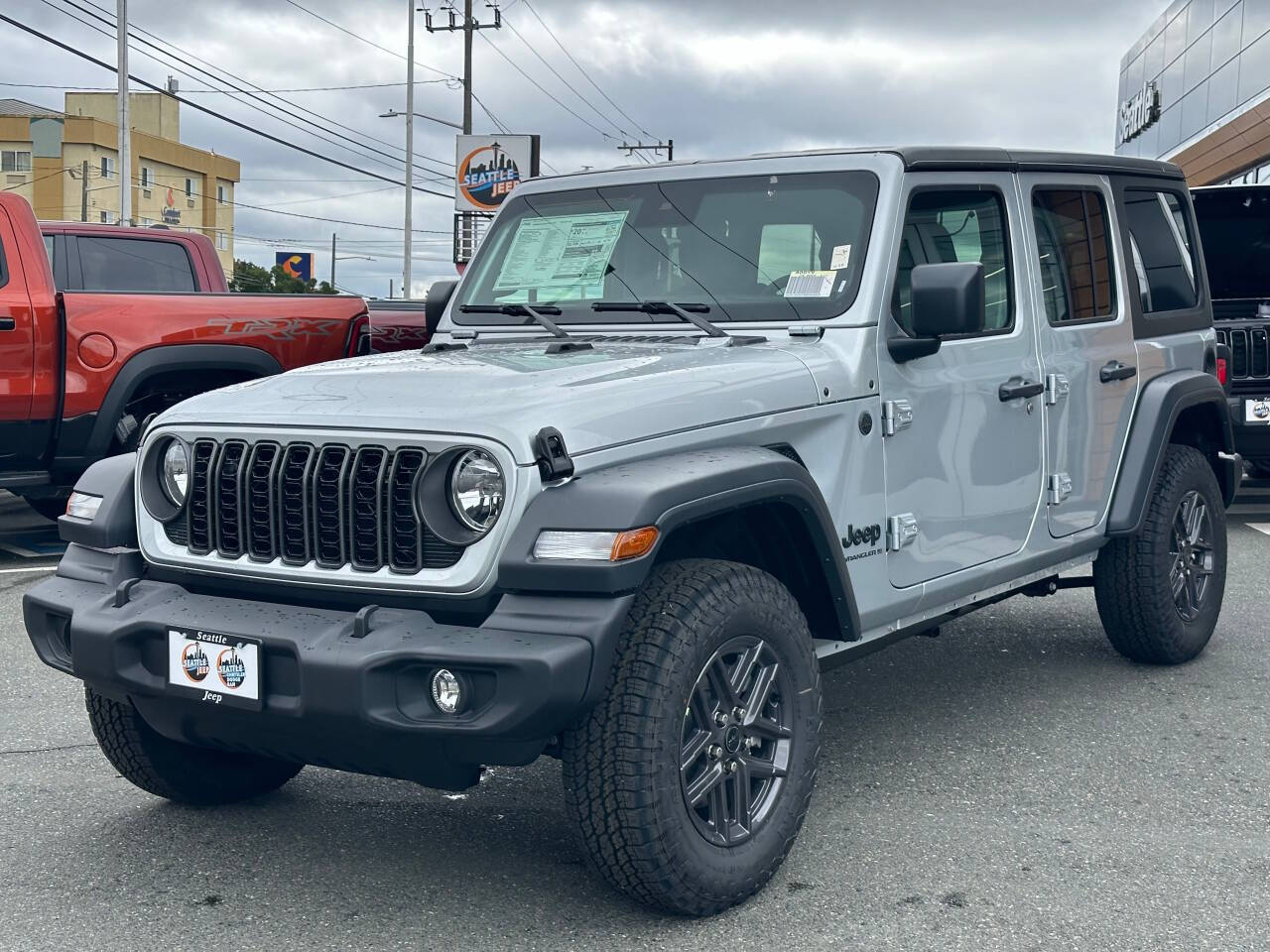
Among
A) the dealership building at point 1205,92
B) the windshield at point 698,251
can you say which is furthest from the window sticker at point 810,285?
the dealership building at point 1205,92

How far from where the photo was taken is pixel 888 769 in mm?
4707

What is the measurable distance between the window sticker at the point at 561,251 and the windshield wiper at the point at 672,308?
0.16m

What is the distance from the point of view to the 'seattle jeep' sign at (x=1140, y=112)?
37.8 metres

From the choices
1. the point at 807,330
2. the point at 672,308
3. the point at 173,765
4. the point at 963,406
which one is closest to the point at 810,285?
the point at 807,330

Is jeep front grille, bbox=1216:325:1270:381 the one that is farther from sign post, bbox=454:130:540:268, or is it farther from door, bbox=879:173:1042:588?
sign post, bbox=454:130:540:268

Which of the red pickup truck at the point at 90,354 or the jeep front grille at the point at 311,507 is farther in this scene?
the red pickup truck at the point at 90,354

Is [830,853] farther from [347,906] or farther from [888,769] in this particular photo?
[347,906]

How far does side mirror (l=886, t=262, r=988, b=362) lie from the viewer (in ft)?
13.1

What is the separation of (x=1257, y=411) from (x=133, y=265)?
745cm

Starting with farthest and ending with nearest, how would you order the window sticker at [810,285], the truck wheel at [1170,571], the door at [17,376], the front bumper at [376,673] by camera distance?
the door at [17,376]
the truck wheel at [1170,571]
the window sticker at [810,285]
the front bumper at [376,673]

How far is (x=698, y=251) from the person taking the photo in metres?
4.59

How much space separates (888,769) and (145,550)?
2.39 meters

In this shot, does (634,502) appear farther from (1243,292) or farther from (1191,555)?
(1243,292)

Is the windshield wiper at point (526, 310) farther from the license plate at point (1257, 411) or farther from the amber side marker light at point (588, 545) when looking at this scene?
the license plate at point (1257, 411)
